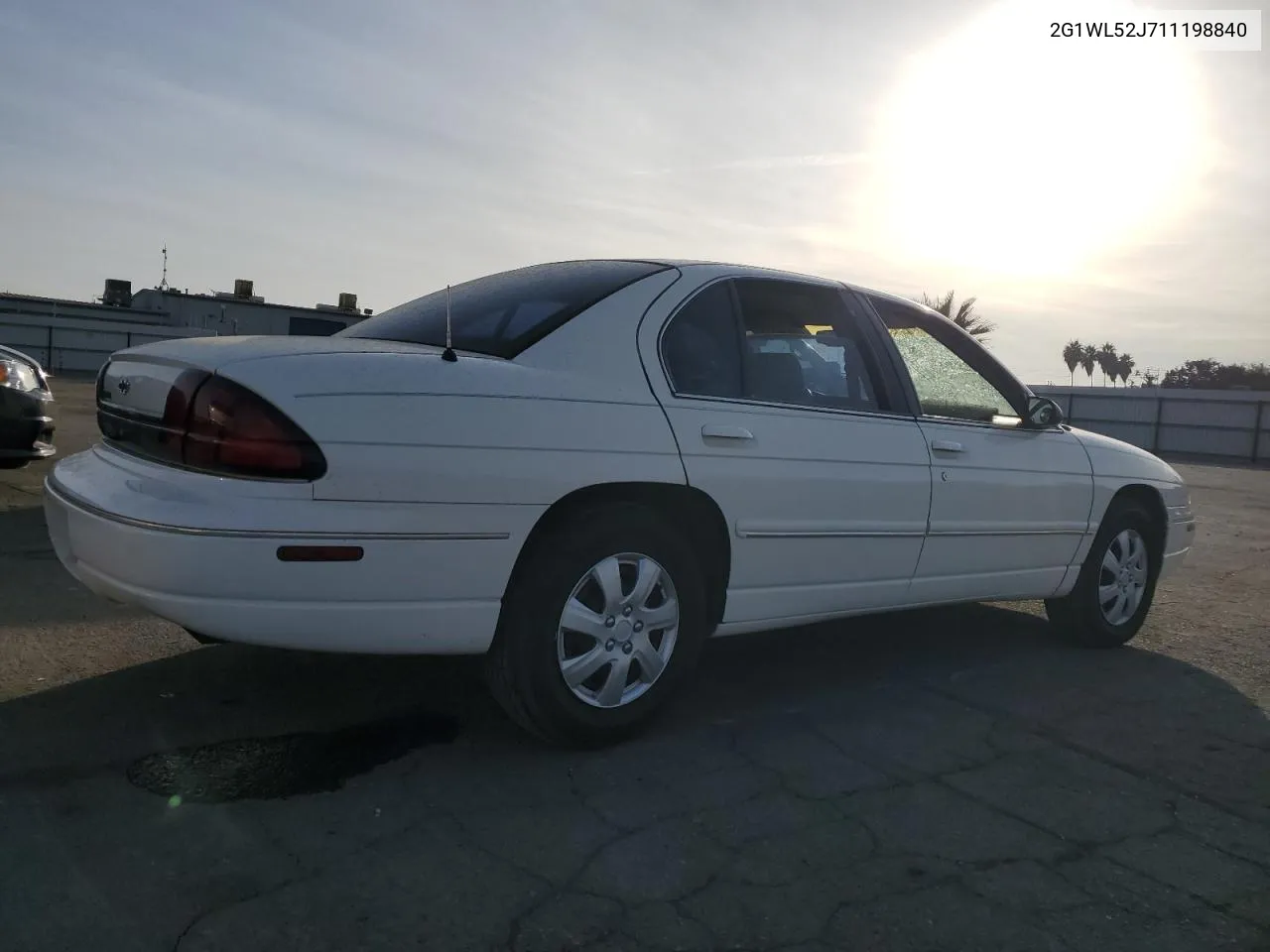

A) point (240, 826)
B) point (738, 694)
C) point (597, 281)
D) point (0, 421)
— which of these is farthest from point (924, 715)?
point (0, 421)

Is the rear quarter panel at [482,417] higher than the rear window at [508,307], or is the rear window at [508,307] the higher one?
the rear window at [508,307]

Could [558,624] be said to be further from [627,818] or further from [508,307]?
[508,307]

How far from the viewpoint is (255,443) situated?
2777mm

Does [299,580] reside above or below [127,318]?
below

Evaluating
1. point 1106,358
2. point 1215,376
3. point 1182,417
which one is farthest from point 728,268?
point 1106,358

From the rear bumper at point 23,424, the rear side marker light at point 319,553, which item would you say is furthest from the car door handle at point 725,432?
the rear bumper at point 23,424

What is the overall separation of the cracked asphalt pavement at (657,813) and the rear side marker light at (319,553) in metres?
0.64

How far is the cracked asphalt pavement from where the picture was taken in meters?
2.36

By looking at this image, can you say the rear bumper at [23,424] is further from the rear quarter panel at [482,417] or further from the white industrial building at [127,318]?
the white industrial building at [127,318]

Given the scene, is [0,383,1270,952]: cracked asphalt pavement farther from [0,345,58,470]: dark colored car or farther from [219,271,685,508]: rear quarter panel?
[0,345,58,470]: dark colored car

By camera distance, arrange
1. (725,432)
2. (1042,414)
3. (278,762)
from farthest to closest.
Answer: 1. (1042,414)
2. (725,432)
3. (278,762)

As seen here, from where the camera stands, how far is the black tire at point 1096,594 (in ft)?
17.0

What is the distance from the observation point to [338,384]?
2.88m

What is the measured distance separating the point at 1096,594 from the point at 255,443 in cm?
402
